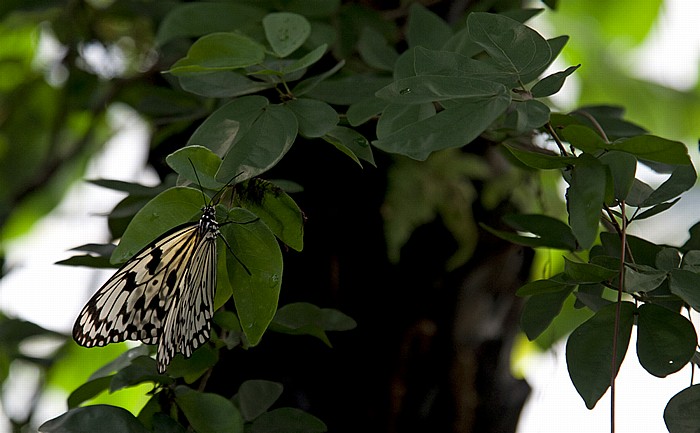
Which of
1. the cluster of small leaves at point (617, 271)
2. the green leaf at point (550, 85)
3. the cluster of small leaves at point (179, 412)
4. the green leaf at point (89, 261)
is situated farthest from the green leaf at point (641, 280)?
the green leaf at point (89, 261)

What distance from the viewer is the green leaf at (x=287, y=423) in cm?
46

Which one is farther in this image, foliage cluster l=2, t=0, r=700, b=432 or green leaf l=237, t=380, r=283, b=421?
green leaf l=237, t=380, r=283, b=421

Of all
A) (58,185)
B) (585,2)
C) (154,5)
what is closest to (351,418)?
(154,5)

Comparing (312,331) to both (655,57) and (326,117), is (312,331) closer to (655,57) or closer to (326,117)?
(326,117)

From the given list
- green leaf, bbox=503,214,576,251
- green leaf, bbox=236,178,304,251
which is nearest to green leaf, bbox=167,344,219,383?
green leaf, bbox=236,178,304,251

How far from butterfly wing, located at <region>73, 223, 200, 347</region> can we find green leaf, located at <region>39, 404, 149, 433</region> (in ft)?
0.13

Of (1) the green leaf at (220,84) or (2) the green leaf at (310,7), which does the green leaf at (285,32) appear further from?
(2) the green leaf at (310,7)

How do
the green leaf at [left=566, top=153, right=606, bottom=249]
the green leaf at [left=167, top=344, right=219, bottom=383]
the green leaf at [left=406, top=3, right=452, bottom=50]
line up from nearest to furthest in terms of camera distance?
the green leaf at [left=566, top=153, right=606, bottom=249], the green leaf at [left=167, top=344, right=219, bottom=383], the green leaf at [left=406, top=3, right=452, bottom=50]

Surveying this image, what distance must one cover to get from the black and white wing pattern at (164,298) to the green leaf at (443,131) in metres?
0.11

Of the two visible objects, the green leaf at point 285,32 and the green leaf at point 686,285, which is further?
the green leaf at point 285,32

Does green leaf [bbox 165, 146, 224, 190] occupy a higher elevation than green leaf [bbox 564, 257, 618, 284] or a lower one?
higher

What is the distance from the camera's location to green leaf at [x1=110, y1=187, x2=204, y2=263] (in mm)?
391

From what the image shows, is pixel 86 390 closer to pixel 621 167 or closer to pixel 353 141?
pixel 353 141

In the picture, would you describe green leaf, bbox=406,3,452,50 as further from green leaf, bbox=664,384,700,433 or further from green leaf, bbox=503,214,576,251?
green leaf, bbox=664,384,700,433
